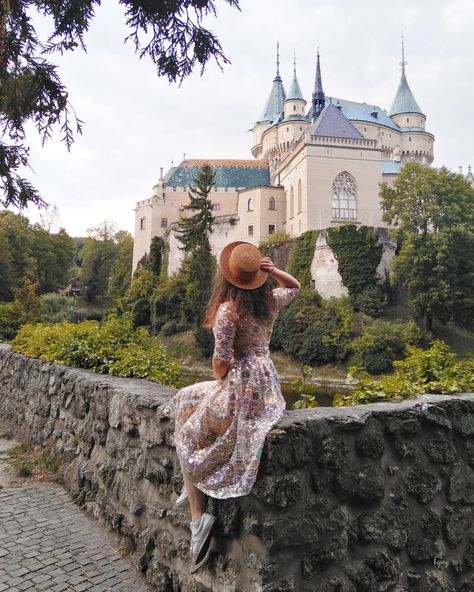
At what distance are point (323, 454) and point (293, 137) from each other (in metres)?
59.6

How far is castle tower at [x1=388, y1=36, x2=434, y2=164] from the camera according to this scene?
62875 mm

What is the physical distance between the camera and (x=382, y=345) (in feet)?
91.9

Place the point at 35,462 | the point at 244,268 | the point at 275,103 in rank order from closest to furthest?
the point at 244,268, the point at 35,462, the point at 275,103

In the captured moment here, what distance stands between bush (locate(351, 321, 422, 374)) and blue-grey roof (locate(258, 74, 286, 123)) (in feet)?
153

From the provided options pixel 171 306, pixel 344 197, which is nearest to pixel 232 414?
pixel 171 306

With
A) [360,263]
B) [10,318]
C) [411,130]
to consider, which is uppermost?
Answer: [411,130]

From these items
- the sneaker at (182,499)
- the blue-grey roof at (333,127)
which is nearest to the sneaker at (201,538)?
the sneaker at (182,499)

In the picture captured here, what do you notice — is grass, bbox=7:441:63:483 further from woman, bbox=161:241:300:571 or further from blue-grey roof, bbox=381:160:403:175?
blue-grey roof, bbox=381:160:403:175

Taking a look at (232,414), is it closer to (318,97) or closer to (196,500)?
(196,500)

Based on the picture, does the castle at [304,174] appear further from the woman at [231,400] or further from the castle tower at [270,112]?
the woman at [231,400]

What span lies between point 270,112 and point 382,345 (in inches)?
1957

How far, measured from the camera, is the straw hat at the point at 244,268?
2598mm

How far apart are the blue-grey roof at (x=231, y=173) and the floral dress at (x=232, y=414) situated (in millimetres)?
59483

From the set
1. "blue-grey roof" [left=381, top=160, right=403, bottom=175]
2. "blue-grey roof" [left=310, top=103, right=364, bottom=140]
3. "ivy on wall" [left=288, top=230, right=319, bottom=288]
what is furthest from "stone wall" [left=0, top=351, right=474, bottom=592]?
"blue-grey roof" [left=381, top=160, right=403, bottom=175]
